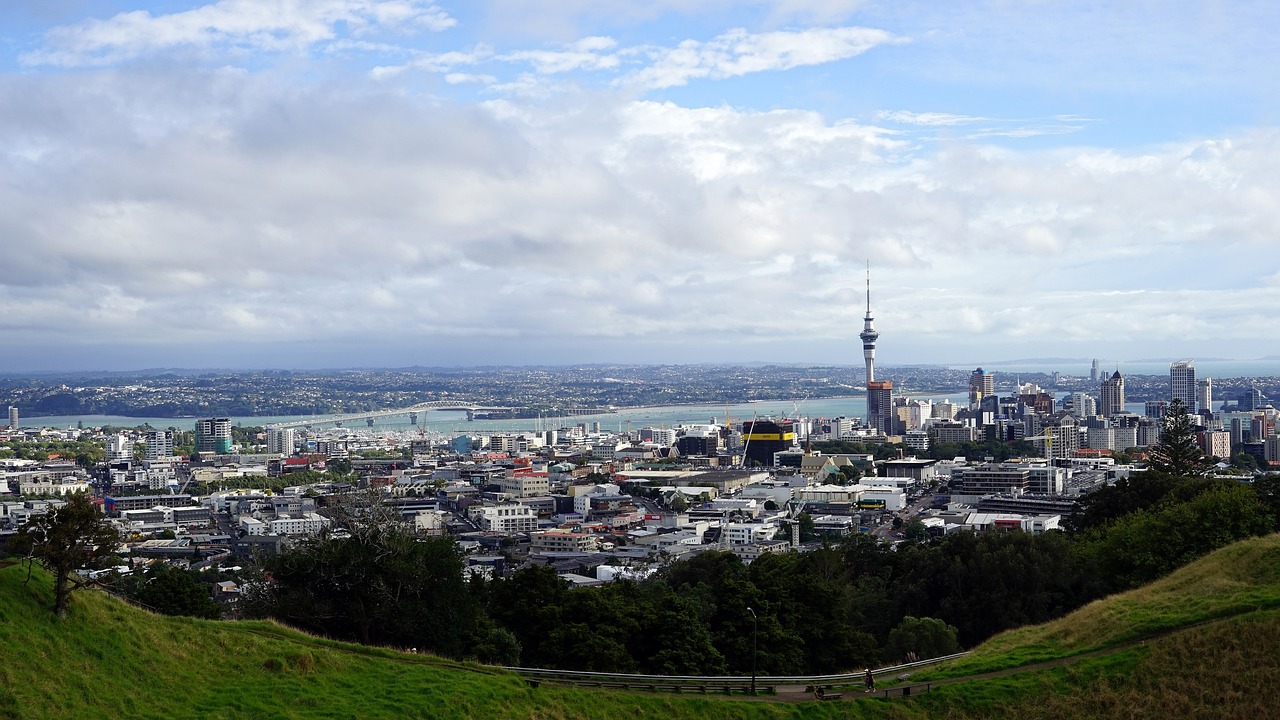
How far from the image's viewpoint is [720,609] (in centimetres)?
1628

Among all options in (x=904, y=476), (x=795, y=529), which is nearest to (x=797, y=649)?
(x=795, y=529)

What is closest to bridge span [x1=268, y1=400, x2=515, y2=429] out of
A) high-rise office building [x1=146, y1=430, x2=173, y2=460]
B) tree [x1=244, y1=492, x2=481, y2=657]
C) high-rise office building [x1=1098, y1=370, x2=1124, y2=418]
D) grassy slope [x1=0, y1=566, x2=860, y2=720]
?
high-rise office building [x1=146, y1=430, x2=173, y2=460]

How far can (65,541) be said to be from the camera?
34.2 ft

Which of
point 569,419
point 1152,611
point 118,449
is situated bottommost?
point 569,419

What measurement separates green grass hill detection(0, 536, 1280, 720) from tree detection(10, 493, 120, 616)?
24cm

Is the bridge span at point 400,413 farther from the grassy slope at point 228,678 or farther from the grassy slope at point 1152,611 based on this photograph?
the grassy slope at point 1152,611

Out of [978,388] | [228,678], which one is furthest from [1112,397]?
[228,678]

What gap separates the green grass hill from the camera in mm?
10016

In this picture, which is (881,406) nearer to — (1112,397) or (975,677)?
(1112,397)

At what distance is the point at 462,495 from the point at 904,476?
23.1m

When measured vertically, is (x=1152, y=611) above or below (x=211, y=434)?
above

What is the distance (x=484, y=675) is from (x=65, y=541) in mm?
4003

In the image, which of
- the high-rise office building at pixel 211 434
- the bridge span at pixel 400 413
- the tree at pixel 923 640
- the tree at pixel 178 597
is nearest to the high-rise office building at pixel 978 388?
the bridge span at pixel 400 413

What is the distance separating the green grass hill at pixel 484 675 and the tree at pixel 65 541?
243 millimetres
